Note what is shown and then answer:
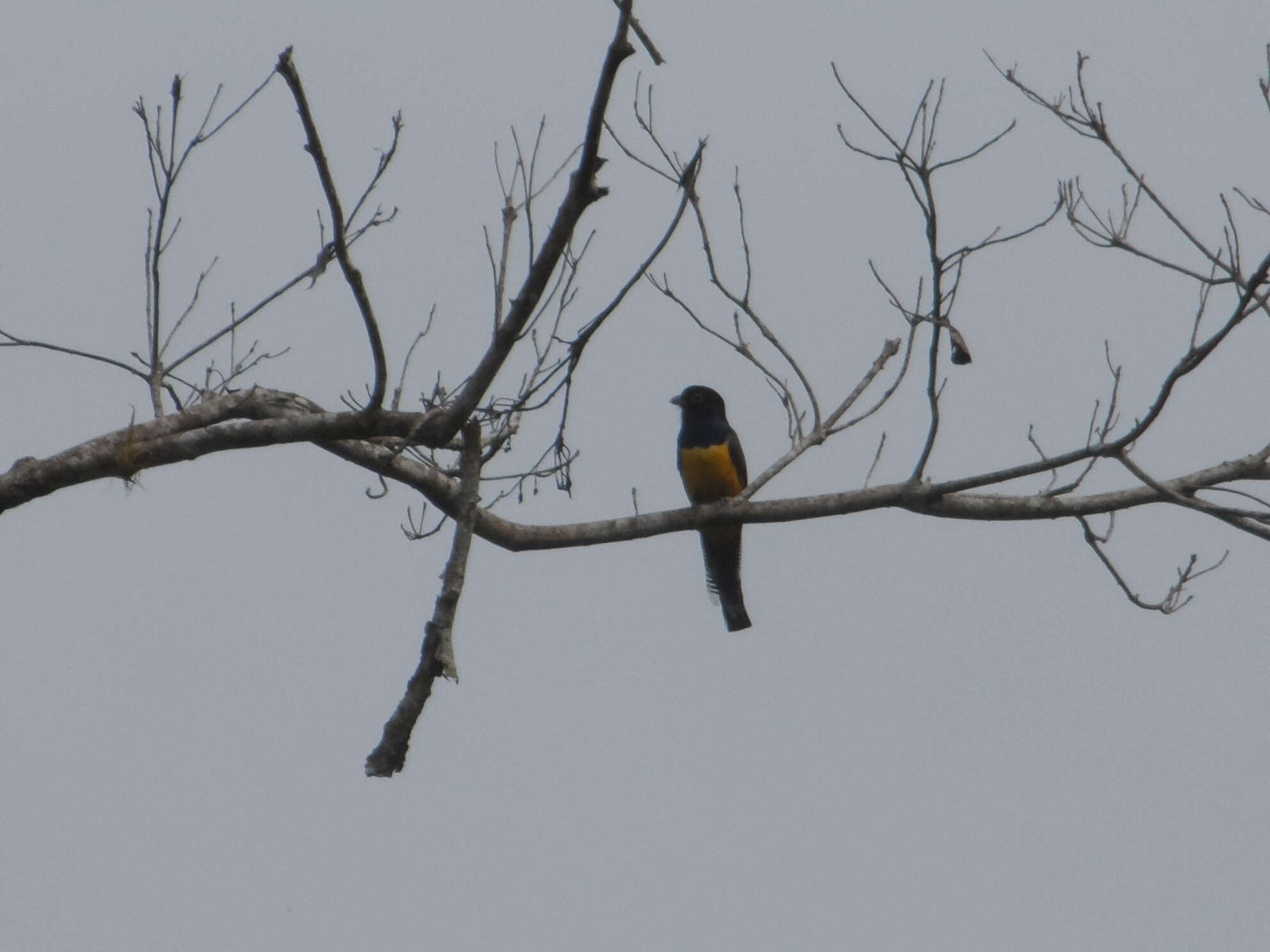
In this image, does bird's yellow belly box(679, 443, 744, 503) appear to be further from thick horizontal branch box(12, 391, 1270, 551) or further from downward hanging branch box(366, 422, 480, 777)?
downward hanging branch box(366, 422, 480, 777)

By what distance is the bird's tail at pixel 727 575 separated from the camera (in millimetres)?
7414

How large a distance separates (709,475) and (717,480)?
46mm

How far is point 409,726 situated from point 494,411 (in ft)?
3.49

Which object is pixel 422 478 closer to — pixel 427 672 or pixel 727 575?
pixel 427 672

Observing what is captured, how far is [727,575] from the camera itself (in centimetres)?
751

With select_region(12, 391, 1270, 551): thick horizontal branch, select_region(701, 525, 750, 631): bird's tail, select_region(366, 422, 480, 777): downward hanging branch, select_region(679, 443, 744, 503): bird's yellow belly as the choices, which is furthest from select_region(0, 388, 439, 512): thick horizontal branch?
select_region(701, 525, 750, 631): bird's tail

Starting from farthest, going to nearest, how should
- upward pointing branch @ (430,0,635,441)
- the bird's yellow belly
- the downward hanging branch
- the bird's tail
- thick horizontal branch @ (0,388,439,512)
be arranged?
1. the bird's tail
2. the bird's yellow belly
3. thick horizontal branch @ (0,388,439,512)
4. the downward hanging branch
5. upward pointing branch @ (430,0,635,441)

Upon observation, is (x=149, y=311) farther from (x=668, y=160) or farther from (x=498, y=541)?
(x=668, y=160)

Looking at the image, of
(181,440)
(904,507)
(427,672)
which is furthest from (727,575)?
(427,672)

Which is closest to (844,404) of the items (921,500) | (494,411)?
(921,500)

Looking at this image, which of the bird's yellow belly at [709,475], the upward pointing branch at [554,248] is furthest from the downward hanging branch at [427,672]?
the bird's yellow belly at [709,475]

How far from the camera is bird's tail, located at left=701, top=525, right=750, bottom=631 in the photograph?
741 centimetres

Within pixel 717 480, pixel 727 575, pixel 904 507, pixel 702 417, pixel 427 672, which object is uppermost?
pixel 702 417

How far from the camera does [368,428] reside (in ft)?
13.9
